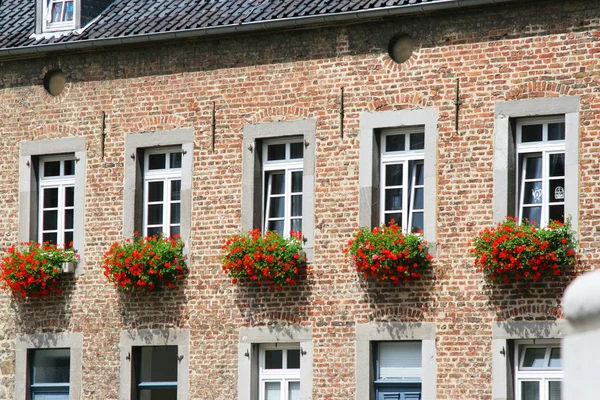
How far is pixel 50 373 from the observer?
50.9 ft

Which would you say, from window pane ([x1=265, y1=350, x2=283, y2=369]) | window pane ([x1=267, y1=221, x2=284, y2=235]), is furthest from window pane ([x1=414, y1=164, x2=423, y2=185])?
window pane ([x1=265, y1=350, x2=283, y2=369])

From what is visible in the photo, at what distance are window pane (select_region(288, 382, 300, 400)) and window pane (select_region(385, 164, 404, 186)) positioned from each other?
256 cm

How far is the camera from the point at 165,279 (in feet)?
47.4

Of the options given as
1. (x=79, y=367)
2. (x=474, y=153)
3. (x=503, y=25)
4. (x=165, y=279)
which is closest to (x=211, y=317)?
(x=165, y=279)

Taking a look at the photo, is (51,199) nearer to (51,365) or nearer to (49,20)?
(51,365)

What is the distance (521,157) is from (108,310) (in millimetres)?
5556

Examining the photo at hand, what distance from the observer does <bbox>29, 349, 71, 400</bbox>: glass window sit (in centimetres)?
1537

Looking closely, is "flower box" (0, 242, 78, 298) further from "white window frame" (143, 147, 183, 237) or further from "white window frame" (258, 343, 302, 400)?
"white window frame" (258, 343, 302, 400)

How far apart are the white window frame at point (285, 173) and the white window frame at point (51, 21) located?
340 cm

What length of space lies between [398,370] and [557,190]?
2.67 metres

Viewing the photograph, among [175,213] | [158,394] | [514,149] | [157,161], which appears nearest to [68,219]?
[157,161]

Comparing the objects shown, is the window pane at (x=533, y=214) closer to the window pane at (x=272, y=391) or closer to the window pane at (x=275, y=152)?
the window pane at (x=275, y=152)

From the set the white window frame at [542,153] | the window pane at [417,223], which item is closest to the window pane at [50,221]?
the window pane at [417,223]

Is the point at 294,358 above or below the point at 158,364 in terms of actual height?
above
